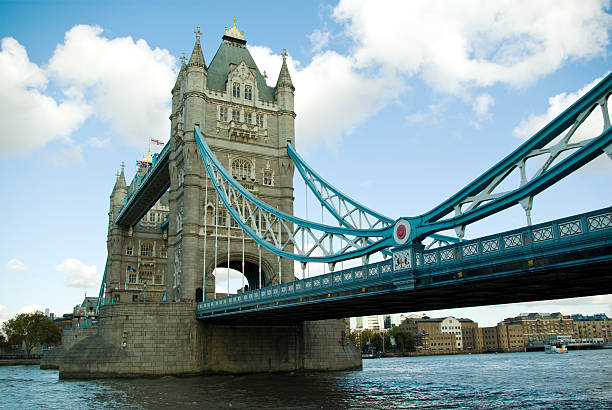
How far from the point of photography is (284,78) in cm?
5141

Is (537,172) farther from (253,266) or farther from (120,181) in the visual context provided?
(120,181)

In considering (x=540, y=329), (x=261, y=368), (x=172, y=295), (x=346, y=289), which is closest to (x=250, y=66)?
(x=172, y=295)

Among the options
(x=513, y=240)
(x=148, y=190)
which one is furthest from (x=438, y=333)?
(x=513, y=240)

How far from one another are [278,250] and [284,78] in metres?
22.6

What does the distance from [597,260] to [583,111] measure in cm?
473

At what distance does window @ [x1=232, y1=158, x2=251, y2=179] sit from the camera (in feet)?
156

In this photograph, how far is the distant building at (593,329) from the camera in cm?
18525

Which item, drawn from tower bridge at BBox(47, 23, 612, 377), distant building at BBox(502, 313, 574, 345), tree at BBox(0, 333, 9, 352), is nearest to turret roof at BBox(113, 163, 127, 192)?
tower bridge at BBox(47, 23, 612, 377)

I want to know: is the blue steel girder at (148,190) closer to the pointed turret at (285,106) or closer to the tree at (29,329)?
the pointed turret at (285,106)

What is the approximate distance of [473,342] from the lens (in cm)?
15288

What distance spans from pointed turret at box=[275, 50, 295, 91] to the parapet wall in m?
21.2

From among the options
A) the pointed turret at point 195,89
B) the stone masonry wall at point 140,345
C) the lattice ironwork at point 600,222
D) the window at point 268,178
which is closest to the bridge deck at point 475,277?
the lattice ironwork at point 600,222

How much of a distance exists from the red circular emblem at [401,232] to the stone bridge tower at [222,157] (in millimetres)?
21517

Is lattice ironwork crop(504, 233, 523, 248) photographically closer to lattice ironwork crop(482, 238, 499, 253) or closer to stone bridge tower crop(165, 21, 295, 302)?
lattice ironwork crop(482, 238, 499, 253)
